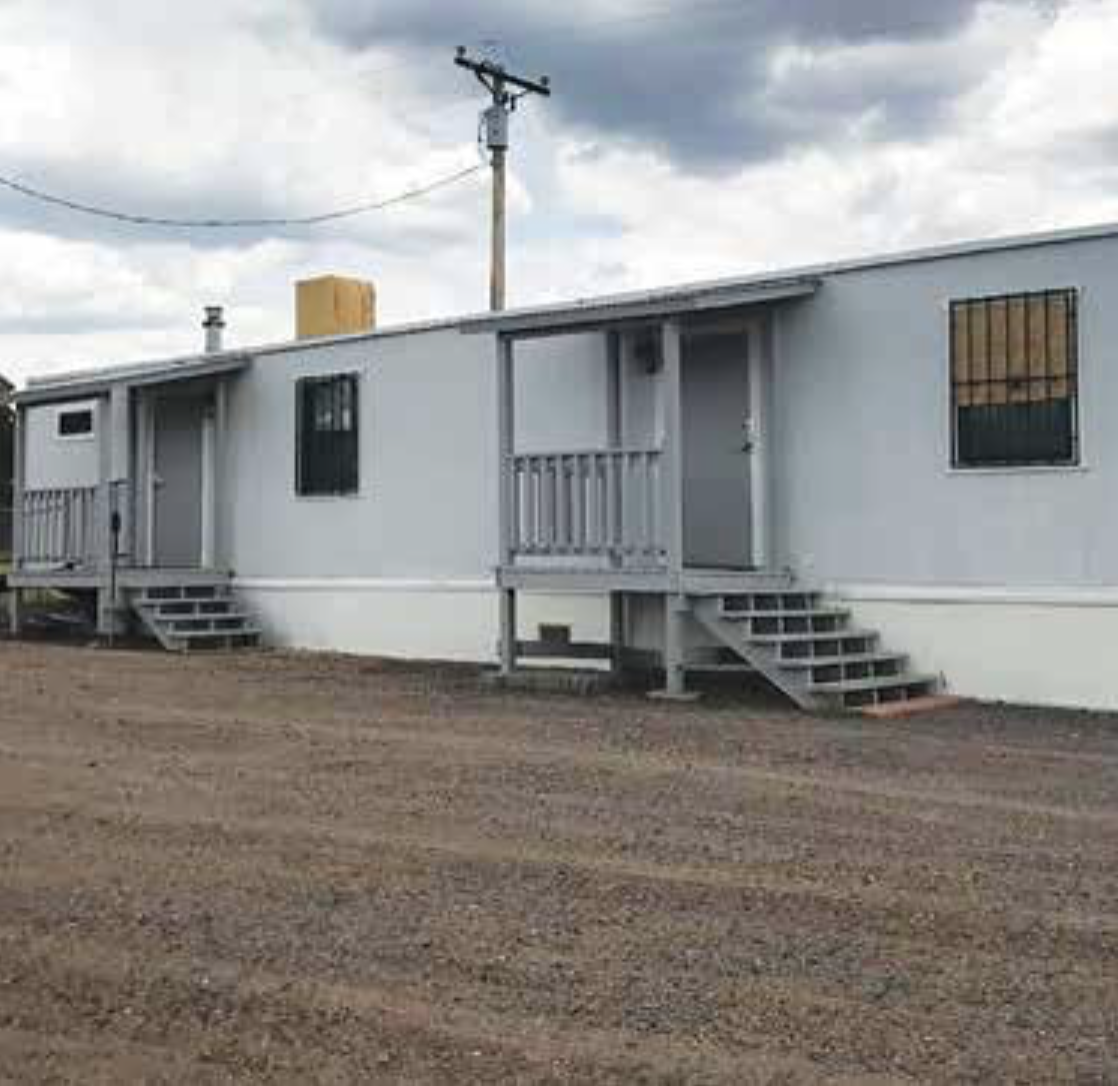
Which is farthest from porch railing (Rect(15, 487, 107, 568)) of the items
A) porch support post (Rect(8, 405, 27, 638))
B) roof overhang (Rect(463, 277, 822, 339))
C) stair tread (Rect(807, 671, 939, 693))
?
stair tread (Rect(807, 671, 939, 693))

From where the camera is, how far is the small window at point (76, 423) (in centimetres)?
1656

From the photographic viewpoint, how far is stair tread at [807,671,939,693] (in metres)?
10.0

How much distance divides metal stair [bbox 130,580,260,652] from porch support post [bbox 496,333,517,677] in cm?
387

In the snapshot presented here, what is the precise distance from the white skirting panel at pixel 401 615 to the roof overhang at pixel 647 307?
2.27m

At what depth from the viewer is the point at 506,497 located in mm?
11383

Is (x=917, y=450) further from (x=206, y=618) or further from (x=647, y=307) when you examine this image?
(x=206, y=618)

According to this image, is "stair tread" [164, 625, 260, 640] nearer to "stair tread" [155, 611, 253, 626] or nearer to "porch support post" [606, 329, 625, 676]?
"stair tread" [155, 611, 253, 626]

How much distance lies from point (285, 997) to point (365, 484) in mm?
10038

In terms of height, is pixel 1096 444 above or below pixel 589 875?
above

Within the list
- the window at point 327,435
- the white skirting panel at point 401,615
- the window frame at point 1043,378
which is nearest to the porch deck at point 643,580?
the white skirting panel at point 401,615

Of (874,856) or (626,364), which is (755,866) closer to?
(874,856)

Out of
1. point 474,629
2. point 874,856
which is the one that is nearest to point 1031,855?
point 874,856

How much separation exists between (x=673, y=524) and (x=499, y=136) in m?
12.7

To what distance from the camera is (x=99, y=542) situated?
14.7 meters
